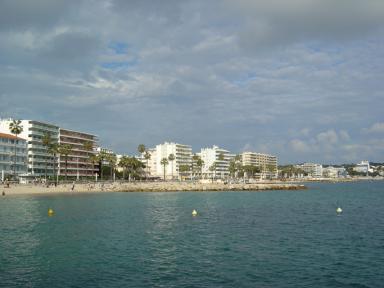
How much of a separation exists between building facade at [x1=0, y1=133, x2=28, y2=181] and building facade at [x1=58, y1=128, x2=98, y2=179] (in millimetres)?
27484

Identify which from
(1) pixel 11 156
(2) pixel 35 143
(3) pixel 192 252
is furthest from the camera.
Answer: (2) pixel 35 143

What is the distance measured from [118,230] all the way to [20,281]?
18.5 metres

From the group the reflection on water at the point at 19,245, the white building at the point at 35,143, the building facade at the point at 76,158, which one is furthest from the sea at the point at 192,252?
the building facade at the point at 76,158

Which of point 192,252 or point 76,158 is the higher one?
point 76,158

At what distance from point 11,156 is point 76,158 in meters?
46.1

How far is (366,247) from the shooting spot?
31.2 meters

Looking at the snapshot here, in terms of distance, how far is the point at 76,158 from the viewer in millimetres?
185250

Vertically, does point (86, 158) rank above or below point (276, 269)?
above

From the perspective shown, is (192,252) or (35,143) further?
(35,143)

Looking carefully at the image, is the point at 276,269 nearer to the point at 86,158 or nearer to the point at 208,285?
the point at 208,285

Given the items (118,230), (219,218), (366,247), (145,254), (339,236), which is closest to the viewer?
(145,254)

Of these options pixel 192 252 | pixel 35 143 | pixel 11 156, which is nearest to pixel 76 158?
pixel 35 143

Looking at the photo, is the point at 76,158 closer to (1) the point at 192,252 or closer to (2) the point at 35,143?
(2) the point at 35,143

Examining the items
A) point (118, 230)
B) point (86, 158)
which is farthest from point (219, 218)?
point (86, 158)
